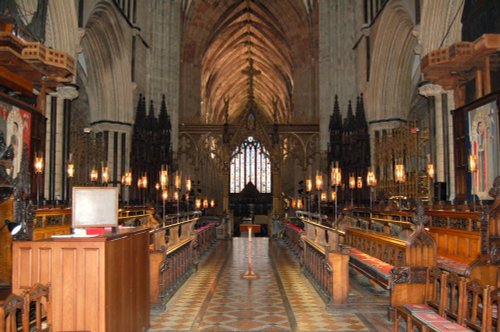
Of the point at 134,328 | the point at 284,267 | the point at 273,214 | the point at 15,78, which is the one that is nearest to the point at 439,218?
the point at 284,267

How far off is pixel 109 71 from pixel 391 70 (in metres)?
11.8

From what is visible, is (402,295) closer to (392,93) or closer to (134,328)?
(134,328)

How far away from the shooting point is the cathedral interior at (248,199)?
4.31 meters

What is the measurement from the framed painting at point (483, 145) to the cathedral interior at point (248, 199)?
0.15 ft

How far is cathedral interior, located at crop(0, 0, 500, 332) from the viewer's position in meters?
4.31

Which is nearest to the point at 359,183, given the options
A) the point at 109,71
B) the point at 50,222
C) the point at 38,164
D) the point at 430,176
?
the point at 430,176

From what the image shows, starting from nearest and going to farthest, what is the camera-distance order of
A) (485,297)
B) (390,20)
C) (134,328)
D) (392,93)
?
(485,297) < (134,328) < (390,20) < (392,93)

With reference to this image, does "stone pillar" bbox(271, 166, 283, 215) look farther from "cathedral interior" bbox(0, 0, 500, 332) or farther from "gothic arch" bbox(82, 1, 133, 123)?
"gothic arch" bbox(82, 1, 133, 123)

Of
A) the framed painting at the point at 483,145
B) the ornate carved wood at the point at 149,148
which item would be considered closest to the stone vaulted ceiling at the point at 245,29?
the ornate carved wood at the point at 149,148

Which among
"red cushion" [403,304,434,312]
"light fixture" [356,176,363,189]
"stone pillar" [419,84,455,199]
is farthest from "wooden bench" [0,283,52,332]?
"light fixture" [356,176,363,189]

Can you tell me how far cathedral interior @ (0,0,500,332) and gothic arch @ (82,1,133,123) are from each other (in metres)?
0.06

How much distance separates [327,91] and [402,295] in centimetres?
2164

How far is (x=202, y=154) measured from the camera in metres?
25.5

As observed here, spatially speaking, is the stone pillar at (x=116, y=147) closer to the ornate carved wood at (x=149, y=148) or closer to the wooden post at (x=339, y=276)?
the ornate carved wood at (x=149, y=148)
